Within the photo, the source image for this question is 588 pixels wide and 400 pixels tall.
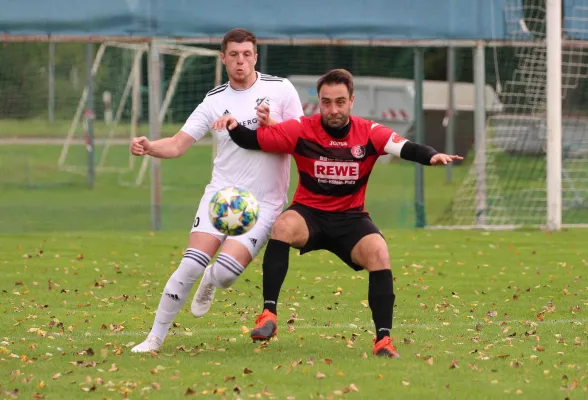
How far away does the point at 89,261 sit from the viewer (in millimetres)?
15062

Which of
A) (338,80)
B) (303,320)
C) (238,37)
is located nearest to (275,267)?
(338,80)

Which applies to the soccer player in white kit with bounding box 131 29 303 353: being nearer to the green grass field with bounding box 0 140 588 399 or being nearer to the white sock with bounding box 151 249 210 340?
the white sock with bounding box 151 249 210 340

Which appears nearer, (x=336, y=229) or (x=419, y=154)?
(x=419, y=154)

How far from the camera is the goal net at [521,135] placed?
18.9 m

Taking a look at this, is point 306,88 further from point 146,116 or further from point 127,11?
point 127,11

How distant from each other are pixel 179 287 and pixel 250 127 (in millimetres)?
1234

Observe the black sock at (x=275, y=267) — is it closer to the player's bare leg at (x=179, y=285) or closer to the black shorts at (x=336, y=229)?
the black shorts at (x=336, y=229)

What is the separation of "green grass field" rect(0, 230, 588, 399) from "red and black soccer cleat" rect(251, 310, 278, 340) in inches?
5.9

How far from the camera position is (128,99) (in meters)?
25.6

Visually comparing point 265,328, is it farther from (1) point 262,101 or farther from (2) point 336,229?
(1) point 262,101

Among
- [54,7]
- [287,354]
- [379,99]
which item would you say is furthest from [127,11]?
[287,354]

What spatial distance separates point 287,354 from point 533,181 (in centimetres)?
1132

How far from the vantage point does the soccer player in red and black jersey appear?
855cm

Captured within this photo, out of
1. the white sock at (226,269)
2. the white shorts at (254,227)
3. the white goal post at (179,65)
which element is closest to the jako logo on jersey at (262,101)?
the white shorts at (254,227)
